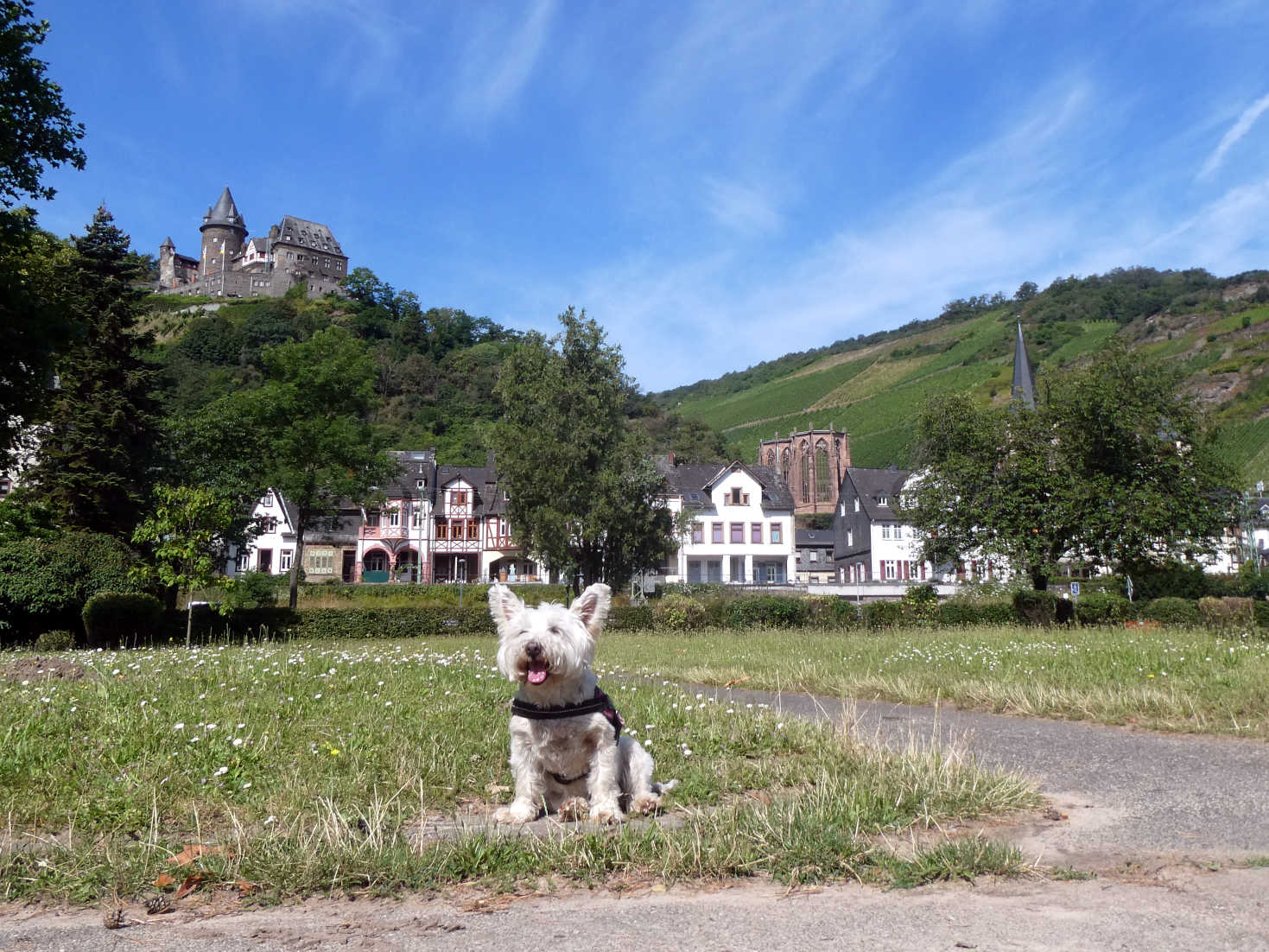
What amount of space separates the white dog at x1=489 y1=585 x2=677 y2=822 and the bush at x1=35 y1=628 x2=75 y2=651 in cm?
1911

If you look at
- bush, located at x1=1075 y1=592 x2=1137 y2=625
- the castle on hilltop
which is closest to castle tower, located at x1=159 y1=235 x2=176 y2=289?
the castle on hilltop

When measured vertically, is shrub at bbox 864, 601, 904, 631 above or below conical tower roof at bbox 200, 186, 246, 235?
below

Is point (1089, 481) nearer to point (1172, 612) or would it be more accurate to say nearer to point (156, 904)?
point (1172, 612)

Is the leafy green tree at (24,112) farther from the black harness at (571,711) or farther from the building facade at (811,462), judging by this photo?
the building facade at (811,462)

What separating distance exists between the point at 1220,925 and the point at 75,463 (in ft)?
106

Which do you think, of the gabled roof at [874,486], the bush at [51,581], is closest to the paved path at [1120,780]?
the bush at [51,581]

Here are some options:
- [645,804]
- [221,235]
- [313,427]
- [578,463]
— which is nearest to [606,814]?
[645,804]

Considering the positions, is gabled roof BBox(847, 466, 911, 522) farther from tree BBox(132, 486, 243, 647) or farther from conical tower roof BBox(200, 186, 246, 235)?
conical tower roof BBox(200, 186, 246, 235)

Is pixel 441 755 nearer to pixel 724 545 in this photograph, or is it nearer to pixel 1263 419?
pixel 724 545

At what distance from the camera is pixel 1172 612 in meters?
25.7

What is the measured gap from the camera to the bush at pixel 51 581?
20.9m

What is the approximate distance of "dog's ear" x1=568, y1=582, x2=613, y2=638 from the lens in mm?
4945

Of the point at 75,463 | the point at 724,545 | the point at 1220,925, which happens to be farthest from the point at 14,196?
the point at 724,545

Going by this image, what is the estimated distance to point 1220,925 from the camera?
11.4 ft
